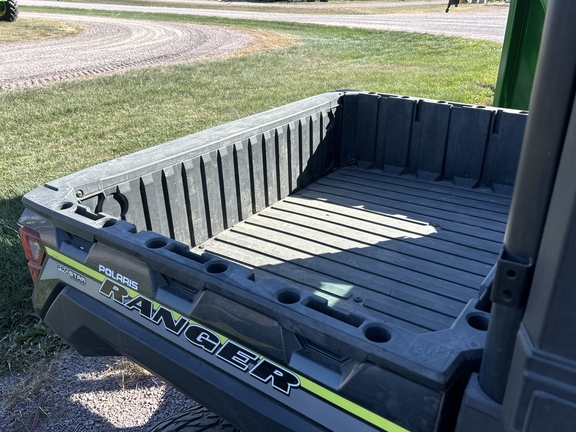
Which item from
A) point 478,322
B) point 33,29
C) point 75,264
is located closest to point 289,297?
point 478,322

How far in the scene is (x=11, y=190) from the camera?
5.15 meters

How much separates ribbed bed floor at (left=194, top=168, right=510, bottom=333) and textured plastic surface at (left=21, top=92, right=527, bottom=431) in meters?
0.01

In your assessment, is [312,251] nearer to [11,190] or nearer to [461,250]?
[461,250]

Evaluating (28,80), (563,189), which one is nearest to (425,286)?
(563,189)

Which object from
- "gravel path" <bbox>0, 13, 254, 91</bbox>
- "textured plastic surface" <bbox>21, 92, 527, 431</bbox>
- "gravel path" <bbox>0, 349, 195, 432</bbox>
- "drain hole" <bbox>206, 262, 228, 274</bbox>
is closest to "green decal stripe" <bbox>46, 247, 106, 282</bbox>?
"textured plastic surface" <bbox>21, 92, 527, 431</bbox>

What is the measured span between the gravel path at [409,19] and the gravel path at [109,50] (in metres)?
5.90

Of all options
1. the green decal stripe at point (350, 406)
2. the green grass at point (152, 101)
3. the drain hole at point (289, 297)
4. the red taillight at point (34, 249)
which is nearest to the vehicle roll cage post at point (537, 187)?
the green decal stripe at point (350, 406)

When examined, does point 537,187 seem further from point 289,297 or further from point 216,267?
point 216,267

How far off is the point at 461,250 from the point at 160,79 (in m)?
8.76

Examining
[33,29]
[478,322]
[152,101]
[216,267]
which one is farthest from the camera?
[33,29]

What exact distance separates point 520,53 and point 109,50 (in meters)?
12.9

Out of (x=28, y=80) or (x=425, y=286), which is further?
(x=28, y=80)

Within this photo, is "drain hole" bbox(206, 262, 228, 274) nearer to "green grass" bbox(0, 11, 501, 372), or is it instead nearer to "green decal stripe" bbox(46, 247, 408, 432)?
"green decal stripe" bbox(46, 247, 408, 432)

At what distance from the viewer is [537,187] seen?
87 cm
